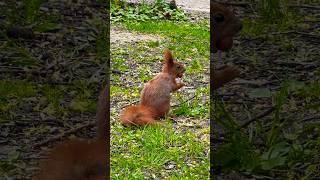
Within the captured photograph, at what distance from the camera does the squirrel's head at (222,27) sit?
183 centimetres

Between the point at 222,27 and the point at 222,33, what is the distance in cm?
5

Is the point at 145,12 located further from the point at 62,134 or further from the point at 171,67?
the point at 62,134

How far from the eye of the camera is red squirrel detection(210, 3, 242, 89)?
1845 mm

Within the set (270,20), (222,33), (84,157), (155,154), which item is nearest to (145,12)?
(155,154)

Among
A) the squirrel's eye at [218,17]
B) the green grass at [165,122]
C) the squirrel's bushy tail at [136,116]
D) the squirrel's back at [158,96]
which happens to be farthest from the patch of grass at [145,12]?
the squirrel's eye at [218,17]

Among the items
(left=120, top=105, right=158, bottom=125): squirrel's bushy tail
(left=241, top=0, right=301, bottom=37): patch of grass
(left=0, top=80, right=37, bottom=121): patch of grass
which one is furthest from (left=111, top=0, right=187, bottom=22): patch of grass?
(left=0, top=80, right=37, bottom=121): patch of grass

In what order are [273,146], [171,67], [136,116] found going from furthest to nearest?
1. [171,67]
2. [136,116]
3. [273,146]

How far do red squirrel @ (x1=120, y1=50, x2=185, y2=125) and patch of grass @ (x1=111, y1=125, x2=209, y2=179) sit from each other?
60 millimetres

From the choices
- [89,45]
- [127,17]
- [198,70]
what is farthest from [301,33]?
[127,17]

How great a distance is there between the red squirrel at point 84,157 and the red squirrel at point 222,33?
13.1 inches

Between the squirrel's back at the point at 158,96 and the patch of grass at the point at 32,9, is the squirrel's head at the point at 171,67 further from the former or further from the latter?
the patch of grass at the point at 32,9

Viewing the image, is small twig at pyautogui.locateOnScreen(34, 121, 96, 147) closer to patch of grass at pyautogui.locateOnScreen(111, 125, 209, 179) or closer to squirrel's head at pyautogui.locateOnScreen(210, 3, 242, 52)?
squirrel's head at pyautogui.locateOnScreen(210, 3, 242, 52)

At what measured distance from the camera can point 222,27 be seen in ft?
6.04

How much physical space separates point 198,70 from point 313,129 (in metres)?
2.00
